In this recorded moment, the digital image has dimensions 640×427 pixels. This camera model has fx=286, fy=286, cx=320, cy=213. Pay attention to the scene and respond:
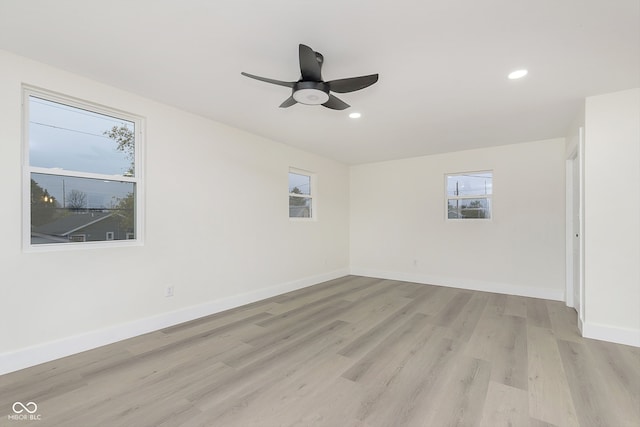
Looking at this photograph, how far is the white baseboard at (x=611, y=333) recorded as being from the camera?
8.96ft

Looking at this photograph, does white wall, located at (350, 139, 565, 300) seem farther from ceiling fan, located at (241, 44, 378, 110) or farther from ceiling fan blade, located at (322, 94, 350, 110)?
→ ceiling fan, located at (241, 44, 378, 110)

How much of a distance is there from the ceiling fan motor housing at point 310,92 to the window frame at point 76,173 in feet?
6.24

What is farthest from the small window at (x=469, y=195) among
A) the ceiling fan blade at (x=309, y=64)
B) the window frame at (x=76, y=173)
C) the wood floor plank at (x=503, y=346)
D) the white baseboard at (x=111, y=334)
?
the window frame at (x=76, y=173)

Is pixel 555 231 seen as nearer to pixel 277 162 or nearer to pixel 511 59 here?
pixel 511 59

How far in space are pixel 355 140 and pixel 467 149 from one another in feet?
6.82

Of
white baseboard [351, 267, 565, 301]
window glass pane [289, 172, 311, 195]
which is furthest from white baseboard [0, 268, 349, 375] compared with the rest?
white baseboard [351, 267, 565, 301]

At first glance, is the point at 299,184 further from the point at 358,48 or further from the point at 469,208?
the point at 358,48

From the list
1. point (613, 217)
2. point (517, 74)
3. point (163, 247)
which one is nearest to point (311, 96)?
point (517, 74)

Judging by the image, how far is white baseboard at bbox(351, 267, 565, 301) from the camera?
4.36 metres

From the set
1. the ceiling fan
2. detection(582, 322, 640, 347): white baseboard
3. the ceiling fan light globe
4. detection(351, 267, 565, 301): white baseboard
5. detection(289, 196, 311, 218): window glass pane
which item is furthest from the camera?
detection(289, 196, 311, 218): window glass pane

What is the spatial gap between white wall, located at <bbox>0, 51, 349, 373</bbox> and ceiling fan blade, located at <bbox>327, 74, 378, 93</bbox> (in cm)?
210

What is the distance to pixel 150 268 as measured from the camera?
3.06 metres

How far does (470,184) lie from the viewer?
512 cm

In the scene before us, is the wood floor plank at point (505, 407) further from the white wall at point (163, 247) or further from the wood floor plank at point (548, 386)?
the white wall at point (163, 247)
